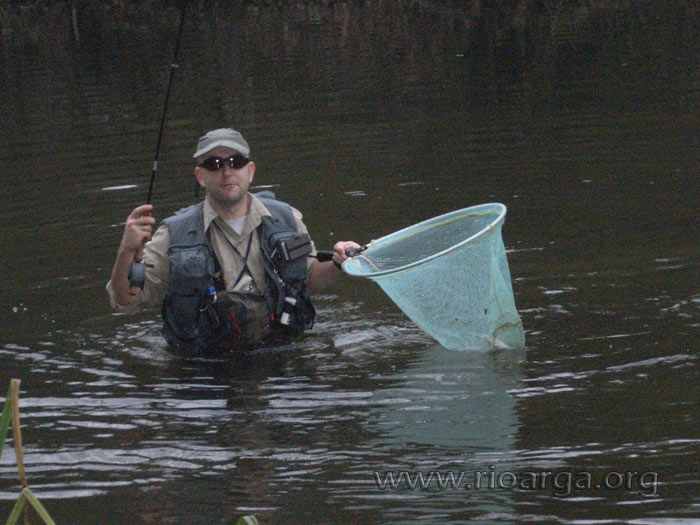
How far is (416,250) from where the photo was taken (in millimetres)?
6336

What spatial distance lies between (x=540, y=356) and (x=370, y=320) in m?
1.36

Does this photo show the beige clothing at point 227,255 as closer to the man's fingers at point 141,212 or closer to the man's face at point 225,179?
the man's face at point 225,179

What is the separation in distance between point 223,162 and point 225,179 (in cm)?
11

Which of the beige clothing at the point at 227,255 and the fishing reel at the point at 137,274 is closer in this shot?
the fishing reel at the point at 137,274

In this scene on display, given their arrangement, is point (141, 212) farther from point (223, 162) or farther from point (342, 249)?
point (342, 249)

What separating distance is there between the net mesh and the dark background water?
0.16m

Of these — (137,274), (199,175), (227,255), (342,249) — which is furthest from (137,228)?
(342,249)

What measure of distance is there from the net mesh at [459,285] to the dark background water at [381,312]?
0.16 meters

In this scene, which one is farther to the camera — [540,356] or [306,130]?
[306,130]

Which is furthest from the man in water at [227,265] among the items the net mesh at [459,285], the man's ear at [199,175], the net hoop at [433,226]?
the net mesh at [459,285]

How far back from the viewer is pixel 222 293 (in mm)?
6066

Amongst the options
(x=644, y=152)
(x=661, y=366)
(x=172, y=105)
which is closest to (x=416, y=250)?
(x=661, y=366)

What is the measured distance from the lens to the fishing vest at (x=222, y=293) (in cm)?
603

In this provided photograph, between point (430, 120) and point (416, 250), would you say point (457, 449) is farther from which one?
point (430, 120)
